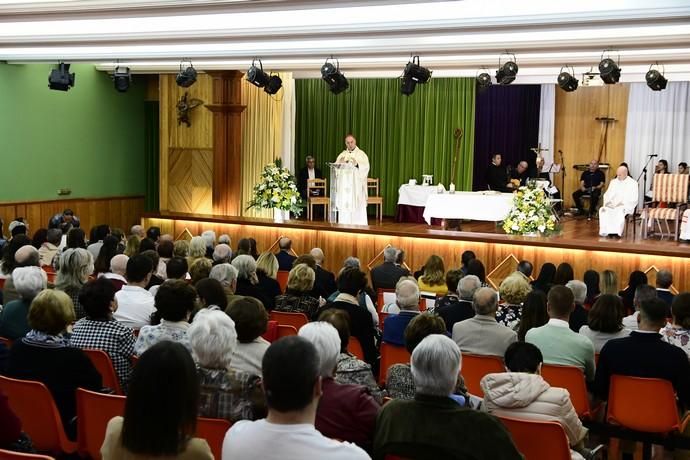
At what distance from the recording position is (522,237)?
10.5m

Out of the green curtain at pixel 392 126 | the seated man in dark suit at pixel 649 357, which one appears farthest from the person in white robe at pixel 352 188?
the seated man in dark suit at pixel 649 357

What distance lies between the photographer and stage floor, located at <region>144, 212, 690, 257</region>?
9758 mm

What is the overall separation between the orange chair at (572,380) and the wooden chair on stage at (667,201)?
900 centimetres

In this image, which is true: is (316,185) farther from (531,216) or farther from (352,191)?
(531,216)

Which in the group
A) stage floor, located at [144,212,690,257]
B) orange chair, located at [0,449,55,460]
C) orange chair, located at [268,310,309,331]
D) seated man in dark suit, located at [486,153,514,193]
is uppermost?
→ seated man in dark suit, located at [486,153,514,193]

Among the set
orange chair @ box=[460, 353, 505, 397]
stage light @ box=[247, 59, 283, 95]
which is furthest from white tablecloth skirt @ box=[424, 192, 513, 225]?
orange chair @ box=[460, 353, 505, 397]

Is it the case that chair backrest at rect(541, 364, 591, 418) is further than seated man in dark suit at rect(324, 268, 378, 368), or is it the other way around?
seated man in dark suit at rect(324, 268, 378, 368)

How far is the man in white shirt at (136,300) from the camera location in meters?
4.99

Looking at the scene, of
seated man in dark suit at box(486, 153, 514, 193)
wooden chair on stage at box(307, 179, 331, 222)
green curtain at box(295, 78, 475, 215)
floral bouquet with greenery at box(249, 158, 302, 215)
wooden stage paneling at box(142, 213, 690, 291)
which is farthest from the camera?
green curtain at box(295, 78, 475, 215)

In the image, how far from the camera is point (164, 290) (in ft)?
13.3

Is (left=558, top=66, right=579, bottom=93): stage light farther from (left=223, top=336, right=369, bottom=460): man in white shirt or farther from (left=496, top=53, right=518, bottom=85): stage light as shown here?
(left=223, top=336, right=369, bottom=460): man in white shirt

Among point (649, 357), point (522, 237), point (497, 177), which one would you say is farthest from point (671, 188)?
point (649, 357)

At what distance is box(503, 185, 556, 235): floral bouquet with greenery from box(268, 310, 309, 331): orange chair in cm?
658

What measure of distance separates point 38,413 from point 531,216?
8.83m
